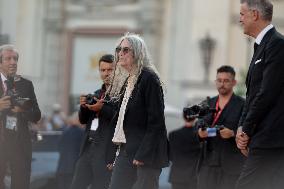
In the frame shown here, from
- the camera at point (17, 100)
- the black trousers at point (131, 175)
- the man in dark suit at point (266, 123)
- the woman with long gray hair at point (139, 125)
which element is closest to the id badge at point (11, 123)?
the camera at point (17, 100)

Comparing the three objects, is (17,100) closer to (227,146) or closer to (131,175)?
(131,175)

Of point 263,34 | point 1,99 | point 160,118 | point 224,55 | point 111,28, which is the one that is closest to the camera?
point 263,34

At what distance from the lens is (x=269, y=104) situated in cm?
615

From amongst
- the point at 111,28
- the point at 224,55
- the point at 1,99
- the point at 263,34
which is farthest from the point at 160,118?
the point at 111,28

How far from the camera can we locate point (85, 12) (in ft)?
114

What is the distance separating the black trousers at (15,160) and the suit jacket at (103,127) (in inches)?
24.4

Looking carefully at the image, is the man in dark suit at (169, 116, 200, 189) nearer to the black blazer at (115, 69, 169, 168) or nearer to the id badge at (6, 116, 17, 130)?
the id badge at (6, 116, 17, 130)

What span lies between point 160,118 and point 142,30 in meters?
26.4

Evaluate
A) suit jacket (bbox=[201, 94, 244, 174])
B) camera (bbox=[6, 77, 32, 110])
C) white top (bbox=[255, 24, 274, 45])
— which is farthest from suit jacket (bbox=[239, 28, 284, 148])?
camera (bbox=[6, 77, 32, 110])

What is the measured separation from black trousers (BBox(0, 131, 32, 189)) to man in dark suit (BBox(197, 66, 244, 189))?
1828mm

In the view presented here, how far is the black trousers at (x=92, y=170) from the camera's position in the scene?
8562 mm

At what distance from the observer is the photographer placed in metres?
8.52

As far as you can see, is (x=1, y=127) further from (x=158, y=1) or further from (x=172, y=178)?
(x=158, y=1)

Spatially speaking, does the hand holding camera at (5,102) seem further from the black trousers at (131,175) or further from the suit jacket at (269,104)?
the suit jacket at (269,104)
